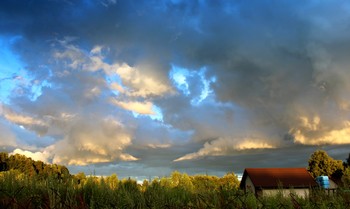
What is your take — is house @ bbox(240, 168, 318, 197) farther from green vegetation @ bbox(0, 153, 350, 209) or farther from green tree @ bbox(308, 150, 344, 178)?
green vegetation @ bbox(0, 153, 350, 209)

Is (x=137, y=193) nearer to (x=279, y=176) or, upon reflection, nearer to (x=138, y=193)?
(x=138, y=193)

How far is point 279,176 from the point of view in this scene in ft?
163

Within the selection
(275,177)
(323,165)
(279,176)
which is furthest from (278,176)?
(323,165)

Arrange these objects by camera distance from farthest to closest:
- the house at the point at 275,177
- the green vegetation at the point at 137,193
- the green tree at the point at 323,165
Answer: the green tree at the point at 323,165, the house at the point at 275,177, the green vegetation at the point at 137,193

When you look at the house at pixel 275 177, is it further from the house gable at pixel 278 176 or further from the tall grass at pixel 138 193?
the tall grass at pixel 138 193

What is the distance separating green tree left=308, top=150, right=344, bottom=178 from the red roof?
1968cm

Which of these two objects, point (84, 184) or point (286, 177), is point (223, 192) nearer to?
point (84, 184)

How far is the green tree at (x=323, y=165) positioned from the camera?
69.6m

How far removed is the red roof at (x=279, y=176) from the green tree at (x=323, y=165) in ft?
64.6

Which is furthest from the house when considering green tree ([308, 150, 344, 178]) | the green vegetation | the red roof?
the green vegetation

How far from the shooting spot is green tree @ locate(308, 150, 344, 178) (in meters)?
69.6

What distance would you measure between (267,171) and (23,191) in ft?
155

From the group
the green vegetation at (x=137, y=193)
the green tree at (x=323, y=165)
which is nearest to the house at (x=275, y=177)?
the green tree at (x=323, y=165)

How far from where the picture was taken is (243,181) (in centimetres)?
5294
